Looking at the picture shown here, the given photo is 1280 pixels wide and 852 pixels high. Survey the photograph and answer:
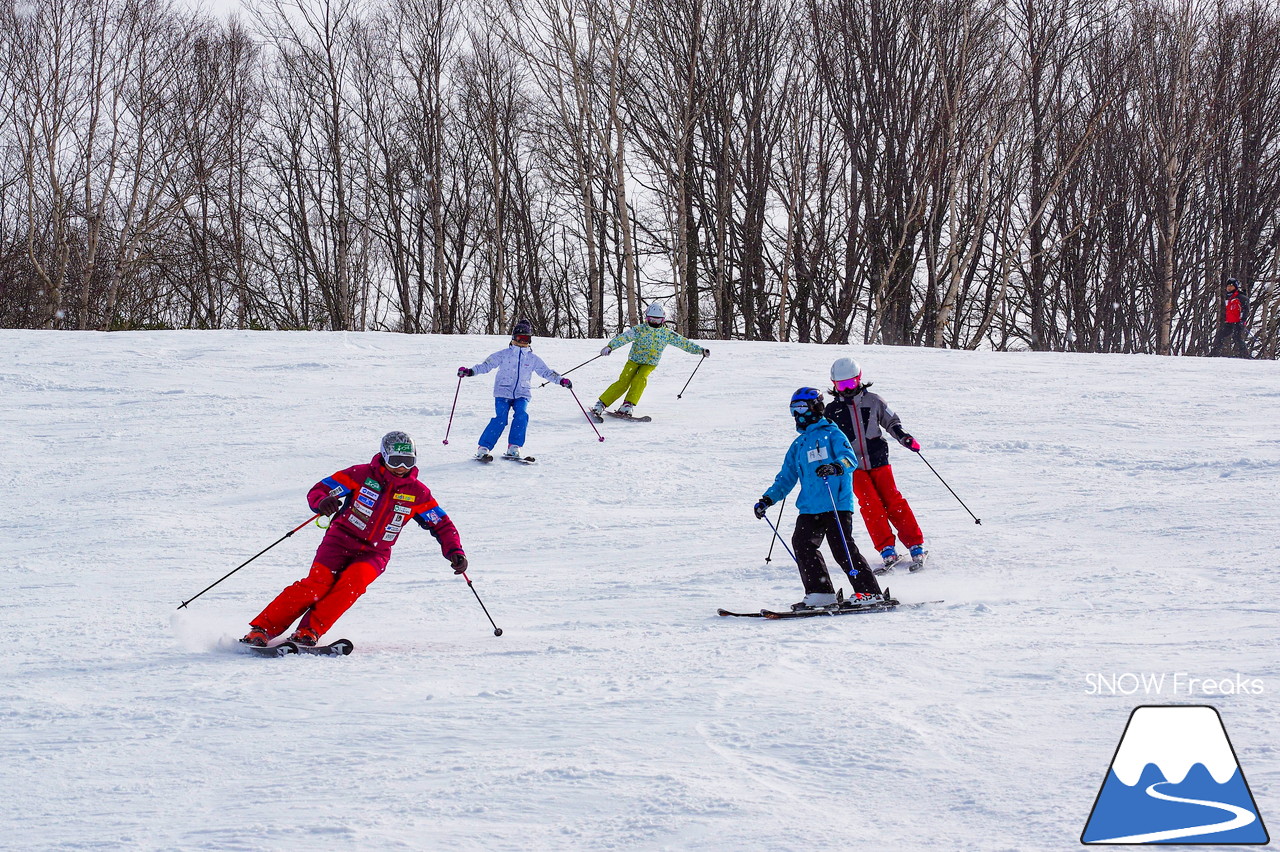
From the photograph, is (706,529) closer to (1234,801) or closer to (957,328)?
(1234,801)

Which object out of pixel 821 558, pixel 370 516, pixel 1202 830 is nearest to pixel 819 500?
pixel 821 558

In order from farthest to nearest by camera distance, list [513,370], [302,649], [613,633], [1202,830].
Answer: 1. [513,370]
2. [613,633]
3. [302,649]
4. [1202,830]

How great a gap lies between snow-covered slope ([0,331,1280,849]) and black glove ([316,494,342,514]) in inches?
28.0

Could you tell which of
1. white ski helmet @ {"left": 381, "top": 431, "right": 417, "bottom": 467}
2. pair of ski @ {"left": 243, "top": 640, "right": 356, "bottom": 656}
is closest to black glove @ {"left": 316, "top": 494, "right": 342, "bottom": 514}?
white ski helmet @ {"left": 381, "top": 431, "right": 417, "bottom": 467}

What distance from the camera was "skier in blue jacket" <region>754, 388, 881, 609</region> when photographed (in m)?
6.05

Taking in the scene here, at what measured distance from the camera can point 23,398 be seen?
41.6 ft

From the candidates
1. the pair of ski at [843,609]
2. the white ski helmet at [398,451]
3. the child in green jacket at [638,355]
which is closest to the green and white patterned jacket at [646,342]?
the child in green jacket at [638,355]

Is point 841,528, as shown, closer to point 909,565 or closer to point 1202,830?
point 909,565

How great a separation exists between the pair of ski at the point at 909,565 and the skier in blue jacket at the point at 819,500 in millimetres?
838

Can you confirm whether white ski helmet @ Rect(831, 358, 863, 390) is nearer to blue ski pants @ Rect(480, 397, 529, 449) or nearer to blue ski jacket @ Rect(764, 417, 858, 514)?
blue ski jacket @ Rect(764, 417, 858, 514)

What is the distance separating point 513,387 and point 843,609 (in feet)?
17.1

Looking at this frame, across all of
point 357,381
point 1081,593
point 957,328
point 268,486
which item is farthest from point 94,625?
point 957,328

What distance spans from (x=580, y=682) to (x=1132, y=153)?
30.9m

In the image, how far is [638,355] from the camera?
11898 millimetres
